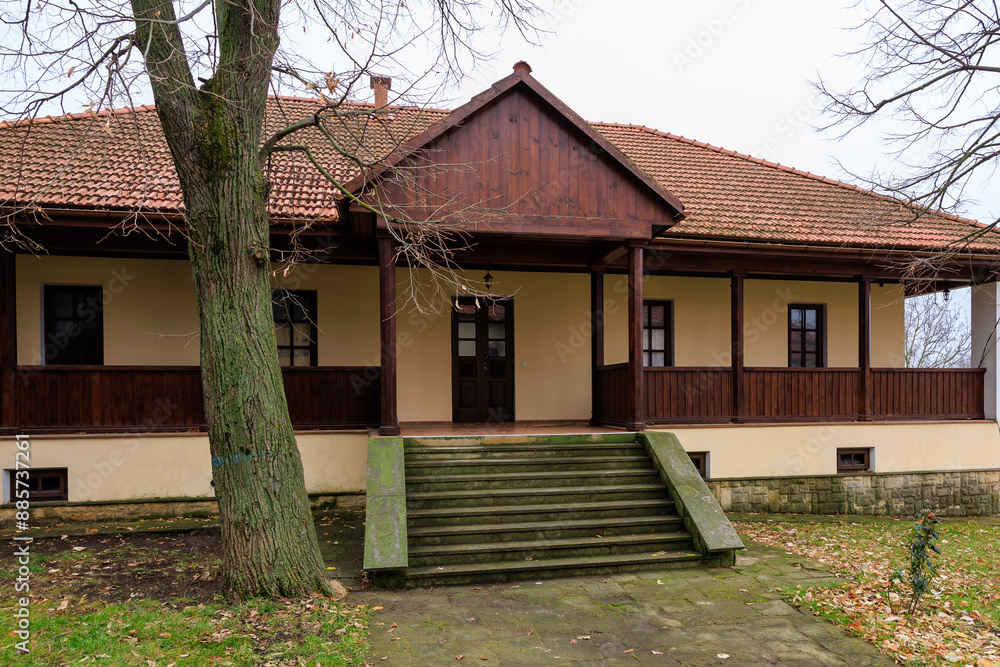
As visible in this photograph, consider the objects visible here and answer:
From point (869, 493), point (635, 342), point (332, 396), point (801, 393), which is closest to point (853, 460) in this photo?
point (869, 493)

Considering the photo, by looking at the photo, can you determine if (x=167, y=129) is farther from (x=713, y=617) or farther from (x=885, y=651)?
(x=885, y=651)

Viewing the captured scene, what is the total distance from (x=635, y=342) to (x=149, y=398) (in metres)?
6.75

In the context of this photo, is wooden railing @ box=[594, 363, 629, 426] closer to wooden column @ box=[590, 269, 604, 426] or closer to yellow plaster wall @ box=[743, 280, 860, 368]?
wooden column @ box=[590, 269, 604, 426]

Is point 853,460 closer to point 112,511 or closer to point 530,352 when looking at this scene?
point 530,352

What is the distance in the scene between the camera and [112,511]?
859 centimetres

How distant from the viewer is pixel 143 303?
33.2ft

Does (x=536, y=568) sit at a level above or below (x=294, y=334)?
below

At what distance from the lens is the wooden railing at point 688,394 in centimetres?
1014

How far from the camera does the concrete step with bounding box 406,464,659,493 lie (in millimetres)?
7562

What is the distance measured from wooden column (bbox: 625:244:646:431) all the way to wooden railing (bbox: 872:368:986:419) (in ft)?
15.6

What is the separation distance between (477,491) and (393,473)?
99 cm

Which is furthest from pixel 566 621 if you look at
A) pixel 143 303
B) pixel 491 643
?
pixel 143 303

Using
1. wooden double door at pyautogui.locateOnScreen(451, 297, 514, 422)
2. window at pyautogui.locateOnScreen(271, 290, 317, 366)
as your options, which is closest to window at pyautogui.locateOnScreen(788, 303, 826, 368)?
wooden double door at pyautogui.locateOnScreen(451, 297, 514, 422)

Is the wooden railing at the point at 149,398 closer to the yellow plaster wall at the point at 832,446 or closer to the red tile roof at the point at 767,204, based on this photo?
the yellow plaster wall at the point at 832,446
